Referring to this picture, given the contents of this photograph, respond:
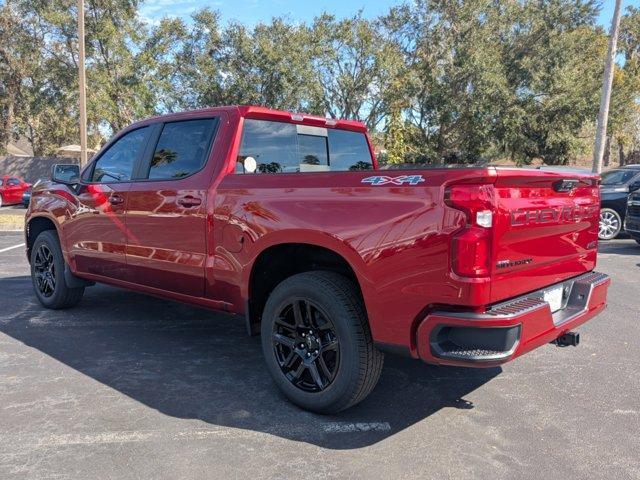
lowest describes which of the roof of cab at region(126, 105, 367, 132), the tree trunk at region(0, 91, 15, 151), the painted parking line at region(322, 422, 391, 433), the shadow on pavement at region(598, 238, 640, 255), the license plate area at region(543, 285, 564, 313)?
the shadow on pavement at region(598, 238, 640, 255)

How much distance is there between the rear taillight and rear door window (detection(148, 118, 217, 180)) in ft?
6.99

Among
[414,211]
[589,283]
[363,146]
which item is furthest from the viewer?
[363,146]

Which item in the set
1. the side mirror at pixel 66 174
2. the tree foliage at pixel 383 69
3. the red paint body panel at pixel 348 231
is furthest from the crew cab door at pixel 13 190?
the red paint body panel at pixel 348 231

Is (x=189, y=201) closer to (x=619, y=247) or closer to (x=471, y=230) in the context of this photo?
(x=471, y=230)

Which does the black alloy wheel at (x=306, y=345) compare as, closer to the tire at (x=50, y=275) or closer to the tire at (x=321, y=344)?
the tire at (x=321, y=344)

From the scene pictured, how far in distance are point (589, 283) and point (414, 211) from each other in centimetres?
151

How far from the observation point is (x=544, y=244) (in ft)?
10.4

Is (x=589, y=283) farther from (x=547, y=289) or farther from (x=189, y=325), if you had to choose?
(x=189, y=325)

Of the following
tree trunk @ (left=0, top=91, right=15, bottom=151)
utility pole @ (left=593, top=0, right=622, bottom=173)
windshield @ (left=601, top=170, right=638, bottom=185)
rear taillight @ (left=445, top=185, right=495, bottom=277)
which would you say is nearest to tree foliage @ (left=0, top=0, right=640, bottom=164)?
tree trunk @ (left=0, top=91, right=15, bottom=151)

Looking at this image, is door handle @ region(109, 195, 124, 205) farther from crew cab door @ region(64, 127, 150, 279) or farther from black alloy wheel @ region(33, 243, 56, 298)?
black alloy wheel @ region(33, 243, 56, 298)

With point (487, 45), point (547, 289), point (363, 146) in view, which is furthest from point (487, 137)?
point (547, 289)

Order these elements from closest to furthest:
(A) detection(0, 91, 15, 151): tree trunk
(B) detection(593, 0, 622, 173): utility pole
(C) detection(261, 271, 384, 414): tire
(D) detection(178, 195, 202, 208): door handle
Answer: (C) detection(261, 271, 384, 414): tire < (D) detection(178, 195, 202, 208): door handle < (B) detection(593, 0, 622, 173): utility pole < (A) detection(0, 91, 15, 151): tree trunk

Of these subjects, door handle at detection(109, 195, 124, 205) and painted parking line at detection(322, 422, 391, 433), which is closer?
painted parking line at detection(322, 422, 391, 433)

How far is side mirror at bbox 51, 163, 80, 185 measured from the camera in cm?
537
